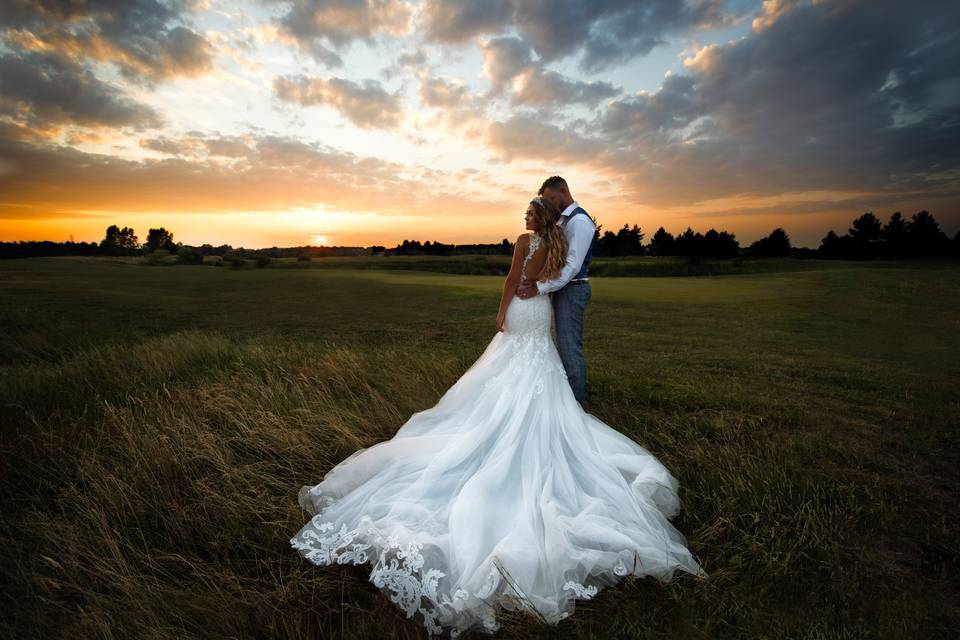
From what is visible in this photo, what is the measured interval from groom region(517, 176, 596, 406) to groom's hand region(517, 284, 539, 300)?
16cm

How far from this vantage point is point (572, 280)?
626cm

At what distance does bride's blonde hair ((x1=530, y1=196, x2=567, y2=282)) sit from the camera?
511 cm

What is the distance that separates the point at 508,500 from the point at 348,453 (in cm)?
231

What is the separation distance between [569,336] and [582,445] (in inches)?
88.3

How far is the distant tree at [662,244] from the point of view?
63500mm

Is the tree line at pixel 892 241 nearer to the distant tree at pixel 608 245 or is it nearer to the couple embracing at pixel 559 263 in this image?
the distant tree at pixel 608 245

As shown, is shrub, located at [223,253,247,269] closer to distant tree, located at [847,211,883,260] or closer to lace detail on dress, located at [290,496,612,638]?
lace detail on dress, located at [290,496,612,638]

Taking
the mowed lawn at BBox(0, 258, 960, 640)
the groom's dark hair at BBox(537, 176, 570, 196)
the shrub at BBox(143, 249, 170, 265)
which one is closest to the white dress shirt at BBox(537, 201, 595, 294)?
the groom's dark hair at BBox(537, 176, 570, 196)

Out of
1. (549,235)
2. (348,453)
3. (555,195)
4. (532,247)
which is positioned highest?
(555,195)

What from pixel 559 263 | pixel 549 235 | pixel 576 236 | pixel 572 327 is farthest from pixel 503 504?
pixel 576 236

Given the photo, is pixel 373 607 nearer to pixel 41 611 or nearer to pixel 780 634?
pixel 41 611

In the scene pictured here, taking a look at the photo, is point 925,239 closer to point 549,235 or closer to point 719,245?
point 719,245

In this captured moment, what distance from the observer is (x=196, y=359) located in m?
8.89

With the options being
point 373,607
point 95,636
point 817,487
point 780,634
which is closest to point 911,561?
point 817,487
